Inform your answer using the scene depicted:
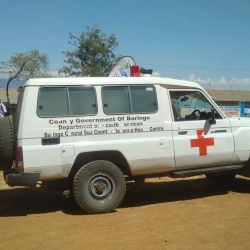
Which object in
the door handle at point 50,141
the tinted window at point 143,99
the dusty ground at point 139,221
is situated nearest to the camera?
the dusty ground at point 139,221

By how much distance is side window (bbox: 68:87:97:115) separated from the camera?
289 inches

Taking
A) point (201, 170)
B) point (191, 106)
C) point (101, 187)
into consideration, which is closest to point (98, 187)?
point (101, 187)

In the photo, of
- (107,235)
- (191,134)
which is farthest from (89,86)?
(107,235)

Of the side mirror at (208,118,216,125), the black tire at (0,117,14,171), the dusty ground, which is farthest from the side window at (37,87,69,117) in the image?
the side mirror at (208,118,216,125)

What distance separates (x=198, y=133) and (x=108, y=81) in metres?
1.80

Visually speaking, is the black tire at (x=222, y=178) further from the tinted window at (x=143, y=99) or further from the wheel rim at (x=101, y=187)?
the wheel rim at (x=101, y=187)

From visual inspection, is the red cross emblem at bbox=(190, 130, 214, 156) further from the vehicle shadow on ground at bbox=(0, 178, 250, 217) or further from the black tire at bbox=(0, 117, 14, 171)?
the black tire at bbox=(0, 117, 14, 171)

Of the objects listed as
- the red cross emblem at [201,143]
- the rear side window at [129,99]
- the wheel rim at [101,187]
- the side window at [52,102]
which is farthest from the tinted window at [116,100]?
the red cross emblem at [201,143]

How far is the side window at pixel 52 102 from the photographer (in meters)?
7.16

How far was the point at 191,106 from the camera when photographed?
27.2 ft

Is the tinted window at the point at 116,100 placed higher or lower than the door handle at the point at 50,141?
higher

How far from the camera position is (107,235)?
20.2 ft

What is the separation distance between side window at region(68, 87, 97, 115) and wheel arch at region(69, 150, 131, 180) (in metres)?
0.65

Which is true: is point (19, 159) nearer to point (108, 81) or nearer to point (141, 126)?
point (108, 81)
